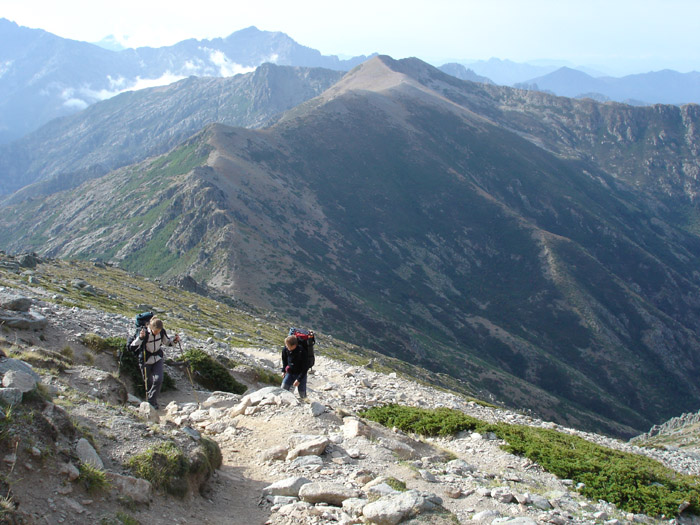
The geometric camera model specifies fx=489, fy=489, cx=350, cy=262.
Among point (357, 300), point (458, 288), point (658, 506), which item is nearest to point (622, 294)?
point (458, 288)

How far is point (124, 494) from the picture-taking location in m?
9.09

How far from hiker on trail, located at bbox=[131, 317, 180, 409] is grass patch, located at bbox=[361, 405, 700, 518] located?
8.24 meters

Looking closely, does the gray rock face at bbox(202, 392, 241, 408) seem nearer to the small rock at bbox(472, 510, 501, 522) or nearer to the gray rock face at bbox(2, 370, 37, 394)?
the gray rock face at bbox(2, 370, 37, 394)

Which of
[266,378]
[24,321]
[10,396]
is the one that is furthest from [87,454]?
[266,378]

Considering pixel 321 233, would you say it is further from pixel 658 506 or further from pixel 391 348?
pixel 658 506

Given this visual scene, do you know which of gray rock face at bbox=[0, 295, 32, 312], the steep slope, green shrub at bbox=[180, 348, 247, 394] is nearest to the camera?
gray rock face at bbox=[0, 295, 32, 312]

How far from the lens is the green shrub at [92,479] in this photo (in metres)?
8.70

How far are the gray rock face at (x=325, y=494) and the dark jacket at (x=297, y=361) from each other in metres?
7.34

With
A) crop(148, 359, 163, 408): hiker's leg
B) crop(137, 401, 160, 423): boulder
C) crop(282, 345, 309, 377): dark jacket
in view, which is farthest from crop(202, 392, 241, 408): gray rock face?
crop(137, 401, 160, 423): boulder

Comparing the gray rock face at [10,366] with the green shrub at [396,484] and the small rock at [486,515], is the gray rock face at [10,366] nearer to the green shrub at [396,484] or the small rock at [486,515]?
the green shrub at [396,484]

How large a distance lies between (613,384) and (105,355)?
515 feet

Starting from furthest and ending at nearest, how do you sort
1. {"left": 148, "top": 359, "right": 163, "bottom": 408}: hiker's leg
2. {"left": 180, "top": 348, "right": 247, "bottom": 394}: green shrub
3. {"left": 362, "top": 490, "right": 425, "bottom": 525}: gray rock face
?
{"left": 180, "top": 348, "right": 247, "bottom": 394}: green shrub, {"left": 148, "top": 359, "right": 163, "bottom": 408}: hiker's leg, {"left": 362, "top": 490, "right": 425, "bottom": 525}: gray rock face

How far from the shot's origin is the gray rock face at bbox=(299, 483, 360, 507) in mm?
10945

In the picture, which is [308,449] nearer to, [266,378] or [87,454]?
[87,454]
